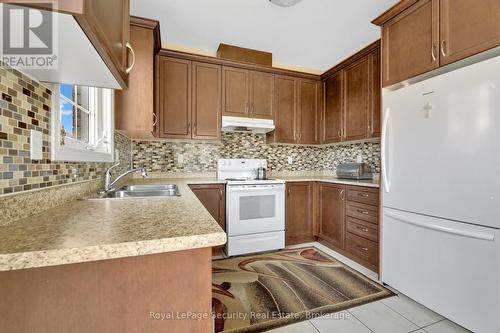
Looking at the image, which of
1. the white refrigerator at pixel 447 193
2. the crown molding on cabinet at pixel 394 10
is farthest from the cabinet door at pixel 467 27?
the crown molding on cabinet at pixel 394 10

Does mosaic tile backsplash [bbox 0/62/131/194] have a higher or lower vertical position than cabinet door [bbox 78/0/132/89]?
lower

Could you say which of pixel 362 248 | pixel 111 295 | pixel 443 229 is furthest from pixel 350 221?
pixel 111 295

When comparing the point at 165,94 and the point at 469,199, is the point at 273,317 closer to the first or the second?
the point at 469,199

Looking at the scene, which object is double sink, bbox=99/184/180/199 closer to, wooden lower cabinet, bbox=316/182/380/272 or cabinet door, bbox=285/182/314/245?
cabinet door, bbox=285/182/314/245

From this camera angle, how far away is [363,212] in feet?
7.63

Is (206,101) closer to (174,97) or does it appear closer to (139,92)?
(174,97)

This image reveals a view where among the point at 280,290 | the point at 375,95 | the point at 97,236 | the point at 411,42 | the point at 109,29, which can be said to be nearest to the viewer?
the point at 97,236

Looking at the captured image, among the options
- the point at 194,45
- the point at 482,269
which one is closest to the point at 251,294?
the point at 482,269

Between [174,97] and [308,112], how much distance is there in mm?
1858

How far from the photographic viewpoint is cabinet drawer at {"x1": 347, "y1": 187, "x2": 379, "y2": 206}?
2176 millimetres

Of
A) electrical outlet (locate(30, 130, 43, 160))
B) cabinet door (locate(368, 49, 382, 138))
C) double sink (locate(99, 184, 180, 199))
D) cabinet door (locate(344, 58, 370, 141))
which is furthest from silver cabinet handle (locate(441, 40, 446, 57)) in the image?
electrical outlet (locate(30, 130, 43, 160))

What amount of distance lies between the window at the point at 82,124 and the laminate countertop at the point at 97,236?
0.38 m

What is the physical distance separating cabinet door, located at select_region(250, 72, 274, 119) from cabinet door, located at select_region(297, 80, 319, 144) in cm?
46

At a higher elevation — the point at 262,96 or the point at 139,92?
the point at 262,96
